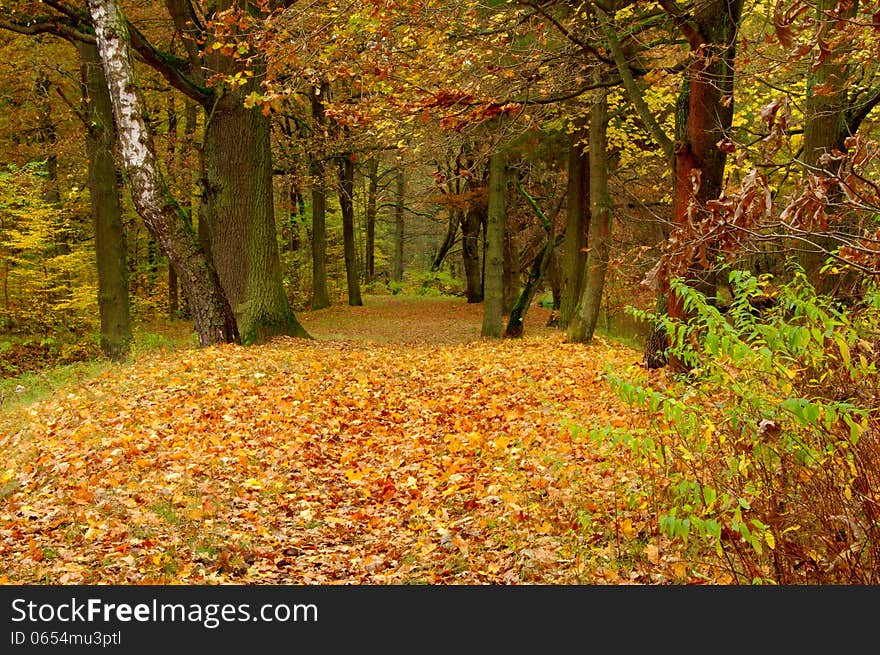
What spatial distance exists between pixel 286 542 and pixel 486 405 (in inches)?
164

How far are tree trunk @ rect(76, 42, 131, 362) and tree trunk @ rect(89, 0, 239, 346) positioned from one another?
12.8 ft

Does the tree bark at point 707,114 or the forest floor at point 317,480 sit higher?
the tree bark at point 707,114

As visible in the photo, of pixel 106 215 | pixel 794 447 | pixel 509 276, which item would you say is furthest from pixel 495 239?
pixel 794 447

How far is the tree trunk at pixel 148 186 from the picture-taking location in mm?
10234

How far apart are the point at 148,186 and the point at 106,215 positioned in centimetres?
477

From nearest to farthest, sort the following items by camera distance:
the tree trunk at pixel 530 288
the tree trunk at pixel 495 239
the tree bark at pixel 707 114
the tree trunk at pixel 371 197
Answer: the tree bark at pixel 707 114, the tree trunk at pixel 495 239, the tree trunk at pixel 530 288, the tree trunk at pixel 371 197

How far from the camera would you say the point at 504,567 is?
4.80 meters

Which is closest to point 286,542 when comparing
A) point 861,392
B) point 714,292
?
point 861,392

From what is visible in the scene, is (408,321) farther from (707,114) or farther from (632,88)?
(707,114)

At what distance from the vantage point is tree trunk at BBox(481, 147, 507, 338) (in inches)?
671

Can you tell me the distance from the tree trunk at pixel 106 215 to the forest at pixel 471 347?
0.07 m

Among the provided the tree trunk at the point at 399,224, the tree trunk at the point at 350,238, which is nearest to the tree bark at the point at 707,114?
the tree trunk at the point at 350,238

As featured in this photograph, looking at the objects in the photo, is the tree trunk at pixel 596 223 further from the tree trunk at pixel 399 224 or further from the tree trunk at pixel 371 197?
the tree trunk at pixel 399 224

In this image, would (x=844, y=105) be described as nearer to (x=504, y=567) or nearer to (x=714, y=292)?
(x=714, y=292)
